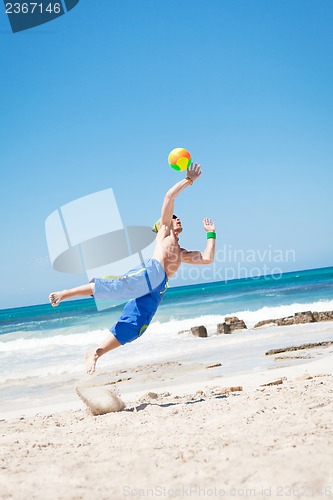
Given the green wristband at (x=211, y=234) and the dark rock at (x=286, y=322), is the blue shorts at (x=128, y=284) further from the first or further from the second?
the dark rock at (x=286, y=322)

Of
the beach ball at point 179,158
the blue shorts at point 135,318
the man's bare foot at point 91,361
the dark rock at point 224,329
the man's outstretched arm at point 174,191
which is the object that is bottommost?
the dark rock at point 224,329

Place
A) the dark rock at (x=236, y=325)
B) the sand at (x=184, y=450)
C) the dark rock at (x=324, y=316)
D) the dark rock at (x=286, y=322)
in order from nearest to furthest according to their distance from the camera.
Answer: the sand at (x=184, y=450), the dark rock at (x=324, y=316), the dark rock at (x=286, y=322), the dark rock at (x=236, y=325)

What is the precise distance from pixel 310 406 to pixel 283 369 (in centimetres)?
369

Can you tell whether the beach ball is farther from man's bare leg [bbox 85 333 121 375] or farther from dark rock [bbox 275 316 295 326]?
dark rock [bbox 275 316 295 326]

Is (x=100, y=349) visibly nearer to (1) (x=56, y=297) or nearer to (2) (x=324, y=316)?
(1) (x=56, y=297)

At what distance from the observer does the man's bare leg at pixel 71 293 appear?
5.53m

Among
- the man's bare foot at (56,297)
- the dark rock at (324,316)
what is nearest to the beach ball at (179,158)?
the man's bare foot at (56,297)

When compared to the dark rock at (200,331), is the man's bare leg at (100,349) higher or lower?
higher

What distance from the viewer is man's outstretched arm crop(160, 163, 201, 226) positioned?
5.89m

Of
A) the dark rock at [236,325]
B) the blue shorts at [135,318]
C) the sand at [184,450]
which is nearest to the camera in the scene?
the sand at [184,450]

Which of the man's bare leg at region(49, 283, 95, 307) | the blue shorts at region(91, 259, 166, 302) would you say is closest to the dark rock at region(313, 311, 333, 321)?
the blue shorts at region(91, 259, 166, 302)

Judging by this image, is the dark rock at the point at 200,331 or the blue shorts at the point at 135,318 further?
the dark rock at the point at 200,331

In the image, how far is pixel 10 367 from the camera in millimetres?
14906

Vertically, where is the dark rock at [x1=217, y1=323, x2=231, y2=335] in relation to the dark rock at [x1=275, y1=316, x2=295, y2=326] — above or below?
above
